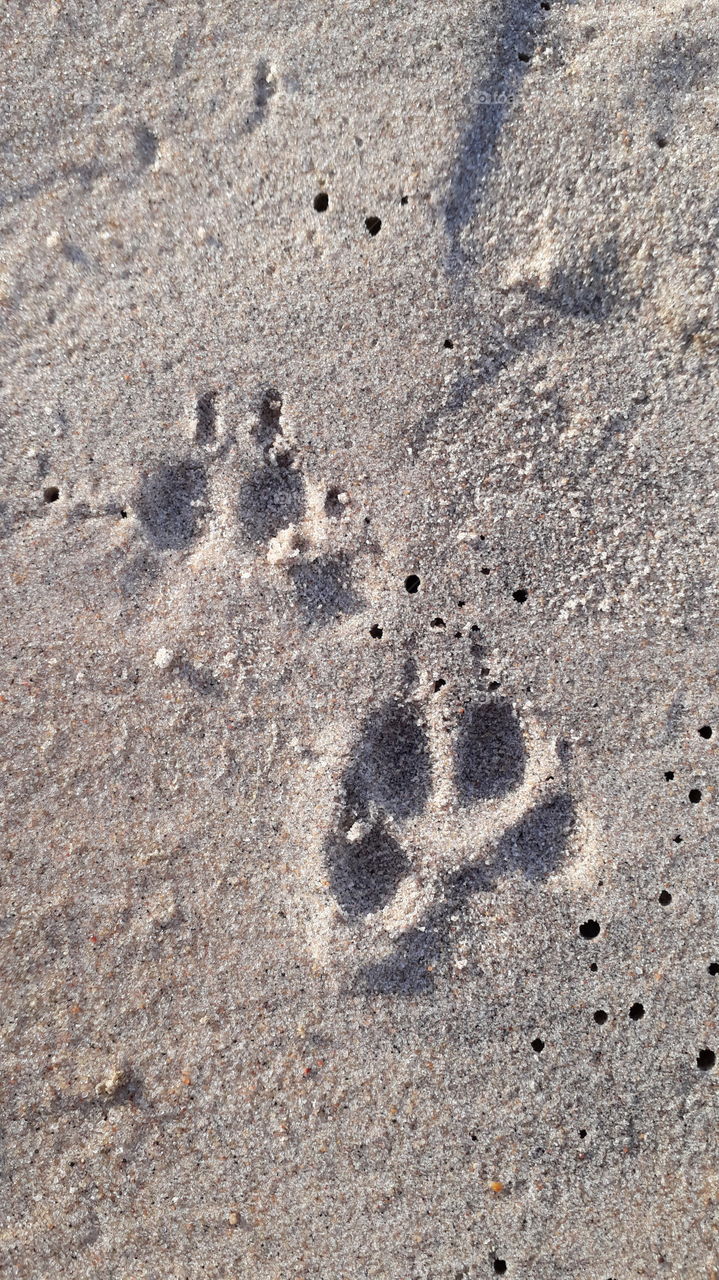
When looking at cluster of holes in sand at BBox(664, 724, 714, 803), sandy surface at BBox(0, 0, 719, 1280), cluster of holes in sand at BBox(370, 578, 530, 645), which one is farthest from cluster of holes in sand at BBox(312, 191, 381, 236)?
cluster of holes in sand at BBox(664, 724, 714, 803)

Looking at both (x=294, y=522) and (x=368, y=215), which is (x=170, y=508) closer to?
(x=294, y=522)

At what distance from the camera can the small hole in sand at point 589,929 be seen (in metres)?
1.88

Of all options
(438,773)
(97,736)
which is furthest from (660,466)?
(97,736)

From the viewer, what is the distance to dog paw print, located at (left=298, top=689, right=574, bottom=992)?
1896 millimetres

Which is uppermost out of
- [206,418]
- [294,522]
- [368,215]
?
[368,215]

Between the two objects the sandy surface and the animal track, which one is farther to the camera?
the animal track

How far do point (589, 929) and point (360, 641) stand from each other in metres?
0.96

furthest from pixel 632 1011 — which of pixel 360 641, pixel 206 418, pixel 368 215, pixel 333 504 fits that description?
pixel 368 215

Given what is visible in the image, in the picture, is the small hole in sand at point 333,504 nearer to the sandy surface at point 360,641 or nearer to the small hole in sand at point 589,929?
the sandy surface at point 360,641

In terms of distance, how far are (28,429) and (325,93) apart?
1208 mm

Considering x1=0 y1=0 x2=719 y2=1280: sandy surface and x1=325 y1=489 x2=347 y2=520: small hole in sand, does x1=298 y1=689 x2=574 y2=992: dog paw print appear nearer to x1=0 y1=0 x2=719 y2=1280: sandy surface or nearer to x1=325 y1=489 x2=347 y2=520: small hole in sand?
x1=0 y1=0 x2=719 y2=1280: sandy surface

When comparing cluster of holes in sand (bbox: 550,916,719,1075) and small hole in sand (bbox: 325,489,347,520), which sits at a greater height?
small hole in sand (bbox: 325,489,347,520)

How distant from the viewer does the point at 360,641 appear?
1.96 metres

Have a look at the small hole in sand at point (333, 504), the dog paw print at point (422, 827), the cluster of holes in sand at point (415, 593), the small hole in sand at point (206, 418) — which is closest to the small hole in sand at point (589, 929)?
the dog paw print at point (422, 827)
